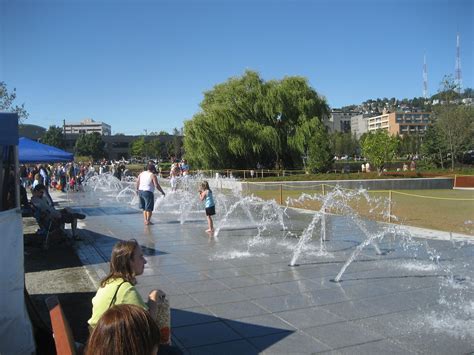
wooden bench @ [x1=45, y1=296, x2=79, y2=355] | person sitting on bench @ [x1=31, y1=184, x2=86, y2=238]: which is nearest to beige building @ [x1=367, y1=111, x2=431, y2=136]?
person sitting on bench @ [x1=31, y1=184, x2=86, y2=238]

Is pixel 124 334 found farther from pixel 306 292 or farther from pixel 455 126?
pixel 455 126

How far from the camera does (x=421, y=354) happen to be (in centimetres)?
444

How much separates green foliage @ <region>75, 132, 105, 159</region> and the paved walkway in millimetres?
112426

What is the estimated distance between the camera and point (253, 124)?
3891 cm


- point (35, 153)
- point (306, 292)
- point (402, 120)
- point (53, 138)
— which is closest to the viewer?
point (306, 292)

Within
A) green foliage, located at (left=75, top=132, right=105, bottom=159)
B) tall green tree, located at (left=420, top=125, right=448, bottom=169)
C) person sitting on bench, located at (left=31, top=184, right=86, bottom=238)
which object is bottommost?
person sitting on bench, located at (left=31, top=184, right=86, bottom=238)

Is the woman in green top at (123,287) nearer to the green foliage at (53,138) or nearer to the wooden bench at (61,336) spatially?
the wooden bench at (61,336)

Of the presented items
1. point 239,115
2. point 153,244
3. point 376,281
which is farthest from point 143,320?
point 239,115

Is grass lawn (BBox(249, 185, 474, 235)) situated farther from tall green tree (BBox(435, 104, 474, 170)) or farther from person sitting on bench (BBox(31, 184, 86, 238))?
tall green tree (BBox(435, 104, 474, 170))

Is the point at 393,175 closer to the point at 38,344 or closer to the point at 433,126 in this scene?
the point at 433,126

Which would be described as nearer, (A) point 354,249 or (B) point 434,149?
(A) point 354,249

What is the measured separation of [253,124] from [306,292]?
3290cm

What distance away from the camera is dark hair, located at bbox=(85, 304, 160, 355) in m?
1.72

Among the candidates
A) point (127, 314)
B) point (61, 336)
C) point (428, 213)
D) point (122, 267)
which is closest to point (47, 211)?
point (122, 267)
